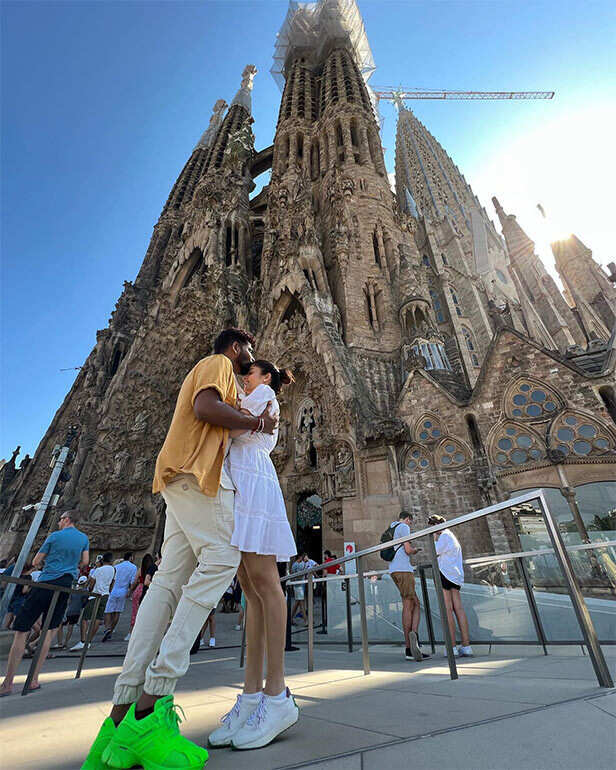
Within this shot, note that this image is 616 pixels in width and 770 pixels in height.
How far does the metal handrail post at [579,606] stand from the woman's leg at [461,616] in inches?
71.2

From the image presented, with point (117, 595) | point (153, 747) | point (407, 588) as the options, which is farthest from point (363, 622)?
point (117, 595)

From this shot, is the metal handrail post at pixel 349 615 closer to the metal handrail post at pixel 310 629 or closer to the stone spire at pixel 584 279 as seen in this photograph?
the metal handrail post at pixel 310 629

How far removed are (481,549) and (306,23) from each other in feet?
142

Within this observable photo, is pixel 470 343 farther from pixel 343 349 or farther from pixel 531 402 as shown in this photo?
pixel 531 402

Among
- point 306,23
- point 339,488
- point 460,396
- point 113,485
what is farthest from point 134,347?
point 306,23

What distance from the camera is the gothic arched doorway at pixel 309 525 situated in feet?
41.0

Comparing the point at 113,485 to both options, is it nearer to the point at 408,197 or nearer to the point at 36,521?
the point at 36,521

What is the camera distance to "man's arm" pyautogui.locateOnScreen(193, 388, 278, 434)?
164 centimetres

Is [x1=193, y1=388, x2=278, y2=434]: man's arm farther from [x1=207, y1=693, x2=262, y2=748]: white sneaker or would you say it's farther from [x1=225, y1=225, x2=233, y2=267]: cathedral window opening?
[x1=225, y1=225, x2=233, y2=267]: cathedral window opening

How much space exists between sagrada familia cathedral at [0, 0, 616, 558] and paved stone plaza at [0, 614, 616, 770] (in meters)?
0.84

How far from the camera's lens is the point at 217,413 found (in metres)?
1.64

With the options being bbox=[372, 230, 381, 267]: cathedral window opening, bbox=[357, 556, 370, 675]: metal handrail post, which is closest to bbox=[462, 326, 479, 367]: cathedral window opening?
bbox=[372, 230, 381, 267]: cathedral window opening

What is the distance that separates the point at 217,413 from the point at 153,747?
106 cm

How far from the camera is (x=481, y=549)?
351cm
